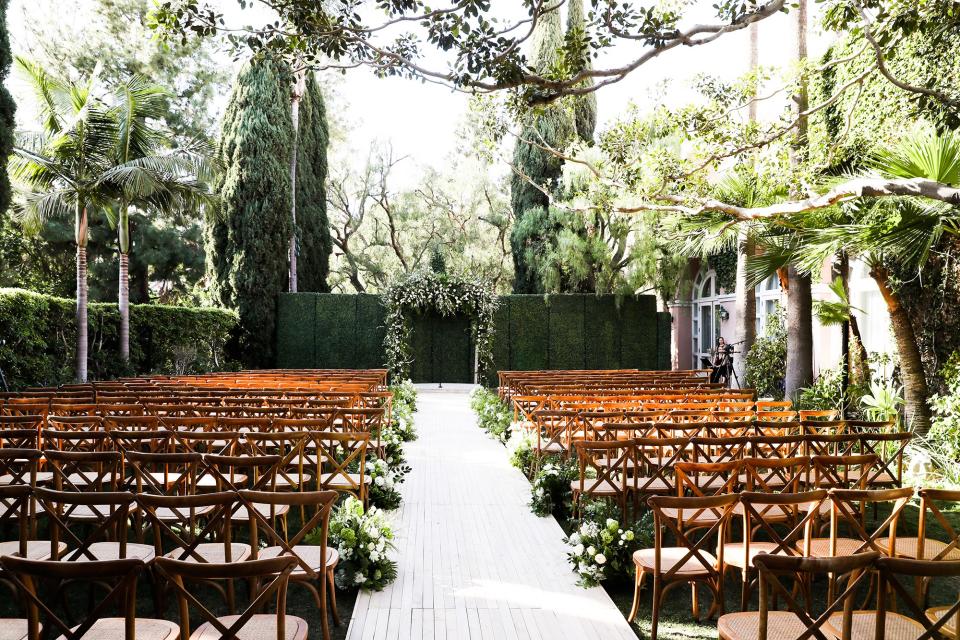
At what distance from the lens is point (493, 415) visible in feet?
38.9

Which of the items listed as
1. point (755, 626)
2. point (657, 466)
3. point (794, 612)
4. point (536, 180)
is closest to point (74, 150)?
point (657, 466)

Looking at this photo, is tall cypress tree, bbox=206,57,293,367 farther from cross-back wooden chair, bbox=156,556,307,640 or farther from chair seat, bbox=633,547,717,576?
cross-back wooden chair, bbox=156,556,307,640

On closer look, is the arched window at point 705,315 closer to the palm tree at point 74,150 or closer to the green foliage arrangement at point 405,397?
the green foliage arrangement at point 405,397

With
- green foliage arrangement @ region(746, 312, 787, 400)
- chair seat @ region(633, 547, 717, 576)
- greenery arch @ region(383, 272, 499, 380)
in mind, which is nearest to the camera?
chair seat @ region(633, 547, 717, 576)

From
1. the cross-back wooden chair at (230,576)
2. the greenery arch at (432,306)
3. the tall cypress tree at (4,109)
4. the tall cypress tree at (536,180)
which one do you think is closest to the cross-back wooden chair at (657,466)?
the cross-back wooden chair at (230,576)

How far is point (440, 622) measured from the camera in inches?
155

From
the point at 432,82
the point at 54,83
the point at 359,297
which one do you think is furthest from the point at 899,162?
the point at 359,297

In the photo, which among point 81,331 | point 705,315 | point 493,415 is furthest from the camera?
point 705,315

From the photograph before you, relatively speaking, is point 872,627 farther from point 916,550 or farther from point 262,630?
point 262,630

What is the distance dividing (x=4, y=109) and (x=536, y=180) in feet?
54.9

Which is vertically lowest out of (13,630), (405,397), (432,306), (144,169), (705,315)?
(405,397)

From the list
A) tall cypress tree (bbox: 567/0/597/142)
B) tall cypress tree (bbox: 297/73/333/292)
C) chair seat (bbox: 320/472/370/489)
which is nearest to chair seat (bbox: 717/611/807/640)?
chair seat (bbox: 320/472/370/489)

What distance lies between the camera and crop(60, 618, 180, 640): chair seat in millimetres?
2793

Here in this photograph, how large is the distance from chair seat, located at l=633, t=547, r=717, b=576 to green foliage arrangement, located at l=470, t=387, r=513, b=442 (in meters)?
6.13
